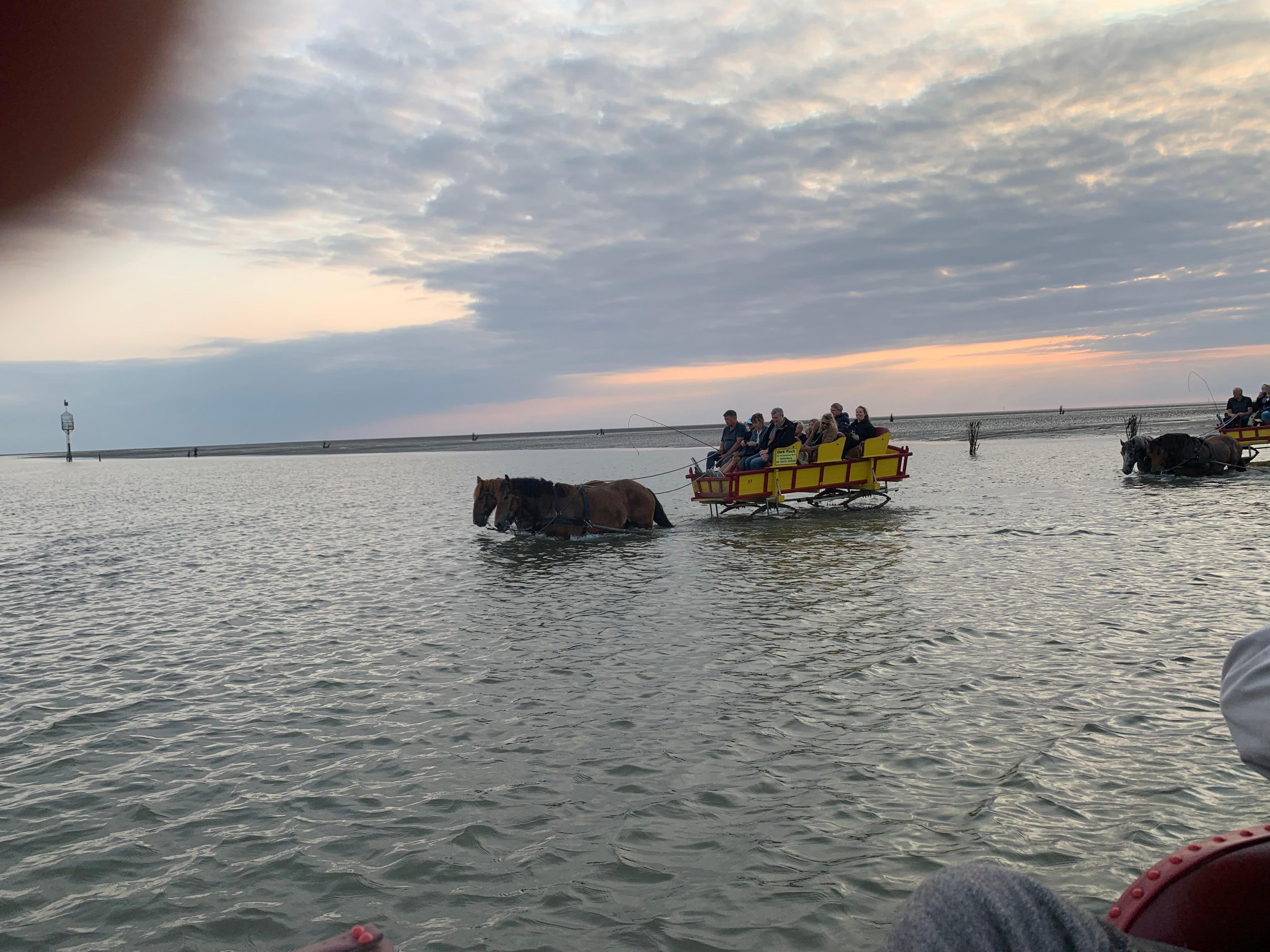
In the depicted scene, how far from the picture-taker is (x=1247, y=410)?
97.7 ft

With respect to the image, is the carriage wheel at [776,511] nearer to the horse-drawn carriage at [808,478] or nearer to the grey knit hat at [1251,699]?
the horse-drawn carriage at [808,478]

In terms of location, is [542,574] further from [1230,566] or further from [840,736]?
[1230,566]

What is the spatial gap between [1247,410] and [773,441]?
20291 millimetres

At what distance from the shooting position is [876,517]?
20.2 meters

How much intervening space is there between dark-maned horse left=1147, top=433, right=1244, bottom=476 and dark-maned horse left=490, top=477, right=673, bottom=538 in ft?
56.1

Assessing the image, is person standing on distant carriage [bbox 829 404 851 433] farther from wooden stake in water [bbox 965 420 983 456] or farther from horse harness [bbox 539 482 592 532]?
wooden stake in water [bbox 965 420 983 456]

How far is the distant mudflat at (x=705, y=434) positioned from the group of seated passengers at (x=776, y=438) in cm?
325

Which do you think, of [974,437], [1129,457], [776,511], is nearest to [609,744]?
[776,511]

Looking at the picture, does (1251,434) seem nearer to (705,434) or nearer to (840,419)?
(840,419)

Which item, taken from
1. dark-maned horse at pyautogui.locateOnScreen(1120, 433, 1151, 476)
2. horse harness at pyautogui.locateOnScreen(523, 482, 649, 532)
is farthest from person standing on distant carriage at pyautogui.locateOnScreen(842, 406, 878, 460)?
dark-maned horse at pyautogui.locateOnScreen(1120, 433, 1151, 476)

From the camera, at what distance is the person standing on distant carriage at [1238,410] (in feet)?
94.5

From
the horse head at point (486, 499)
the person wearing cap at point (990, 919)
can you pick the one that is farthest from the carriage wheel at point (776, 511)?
the person wearing cap at point (990, 919)

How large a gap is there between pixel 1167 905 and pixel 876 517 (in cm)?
1799

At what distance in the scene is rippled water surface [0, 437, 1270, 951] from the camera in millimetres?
4195
